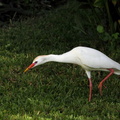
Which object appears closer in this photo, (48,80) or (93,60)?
(93,60)

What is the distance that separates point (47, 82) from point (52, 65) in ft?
2.45

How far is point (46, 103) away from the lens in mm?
4699

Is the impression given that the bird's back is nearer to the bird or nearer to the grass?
the bird

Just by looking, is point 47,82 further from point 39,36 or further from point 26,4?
point 26,4

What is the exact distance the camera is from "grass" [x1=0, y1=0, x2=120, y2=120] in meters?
4.47

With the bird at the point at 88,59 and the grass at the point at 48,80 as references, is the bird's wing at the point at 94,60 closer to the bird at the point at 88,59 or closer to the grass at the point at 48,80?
the bird at the point at 88,59

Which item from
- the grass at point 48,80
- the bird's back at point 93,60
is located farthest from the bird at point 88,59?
the grass at point 48,80

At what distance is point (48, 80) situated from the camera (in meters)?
5.51

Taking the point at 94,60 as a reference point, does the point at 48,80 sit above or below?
below

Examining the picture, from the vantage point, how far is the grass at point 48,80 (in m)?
4.47

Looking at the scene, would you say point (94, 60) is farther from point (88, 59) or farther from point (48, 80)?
point (48, 80)

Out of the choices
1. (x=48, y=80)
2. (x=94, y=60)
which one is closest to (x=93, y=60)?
(x=94, y=60)

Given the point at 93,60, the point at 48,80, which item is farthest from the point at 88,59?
the point at 48,80

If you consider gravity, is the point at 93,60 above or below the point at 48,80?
above
